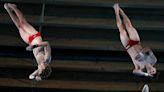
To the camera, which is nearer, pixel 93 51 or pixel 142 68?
pixel 142 68

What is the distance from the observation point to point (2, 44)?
23.1ft

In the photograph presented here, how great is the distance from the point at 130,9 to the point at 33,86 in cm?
210

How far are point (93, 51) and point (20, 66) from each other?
1.25m

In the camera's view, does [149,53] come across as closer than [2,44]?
Yes

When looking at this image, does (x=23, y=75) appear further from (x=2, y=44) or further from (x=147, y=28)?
(x=147, y=28)

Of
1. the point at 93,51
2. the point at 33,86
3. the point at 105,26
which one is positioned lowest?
the point at 33,86

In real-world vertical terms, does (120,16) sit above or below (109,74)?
above

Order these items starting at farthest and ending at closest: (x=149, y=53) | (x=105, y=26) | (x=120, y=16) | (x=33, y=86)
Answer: (x=33, y=86)
(x=105, y=26)
(x=120, y=16)
(x=149, y=53)

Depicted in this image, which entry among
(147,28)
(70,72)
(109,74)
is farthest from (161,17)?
(70,72)

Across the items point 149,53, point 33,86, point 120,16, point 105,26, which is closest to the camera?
point 149,53

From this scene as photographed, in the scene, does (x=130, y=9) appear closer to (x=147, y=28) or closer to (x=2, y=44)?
(x=147, y=28)

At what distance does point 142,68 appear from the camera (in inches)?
235

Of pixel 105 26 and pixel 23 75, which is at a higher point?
pixel 105 26

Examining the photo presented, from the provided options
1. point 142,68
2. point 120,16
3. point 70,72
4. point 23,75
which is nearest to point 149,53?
point 142,68
